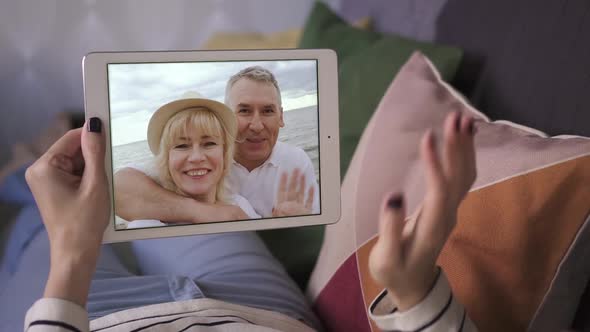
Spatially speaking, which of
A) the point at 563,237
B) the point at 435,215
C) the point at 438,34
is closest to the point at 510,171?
the point at 563,237

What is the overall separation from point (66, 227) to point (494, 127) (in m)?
0.50

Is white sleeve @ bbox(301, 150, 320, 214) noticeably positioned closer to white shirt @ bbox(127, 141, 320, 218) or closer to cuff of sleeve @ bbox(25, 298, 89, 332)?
white shirt @ bbox(127, 141, 320, 218)

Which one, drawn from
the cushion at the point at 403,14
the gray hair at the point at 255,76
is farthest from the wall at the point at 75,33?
the gray hair at the point at 255,76

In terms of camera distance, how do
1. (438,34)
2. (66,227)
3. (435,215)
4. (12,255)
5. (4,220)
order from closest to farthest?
(435,215) < (66,227) < (12,255) < (438,34) < (4,220)

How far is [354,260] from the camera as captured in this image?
750 mm

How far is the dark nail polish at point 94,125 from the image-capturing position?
0.64 m

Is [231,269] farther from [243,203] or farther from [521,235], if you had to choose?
[521,235]

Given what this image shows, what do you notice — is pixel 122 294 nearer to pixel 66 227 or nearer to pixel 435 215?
pixel 66 227

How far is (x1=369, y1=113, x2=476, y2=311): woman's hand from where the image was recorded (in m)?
0.45

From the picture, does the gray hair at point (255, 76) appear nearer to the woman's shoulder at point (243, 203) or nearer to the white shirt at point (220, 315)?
the woman's shoulder at point (243, 203)

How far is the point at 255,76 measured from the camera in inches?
28.1

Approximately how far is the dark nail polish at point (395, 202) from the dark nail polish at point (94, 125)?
13.7 inches

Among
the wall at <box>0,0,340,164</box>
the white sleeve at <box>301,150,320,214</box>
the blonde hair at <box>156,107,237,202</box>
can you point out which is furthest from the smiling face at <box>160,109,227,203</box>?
the wall at <box>0,0,340,164</box>

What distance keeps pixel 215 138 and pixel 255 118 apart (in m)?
0.06
